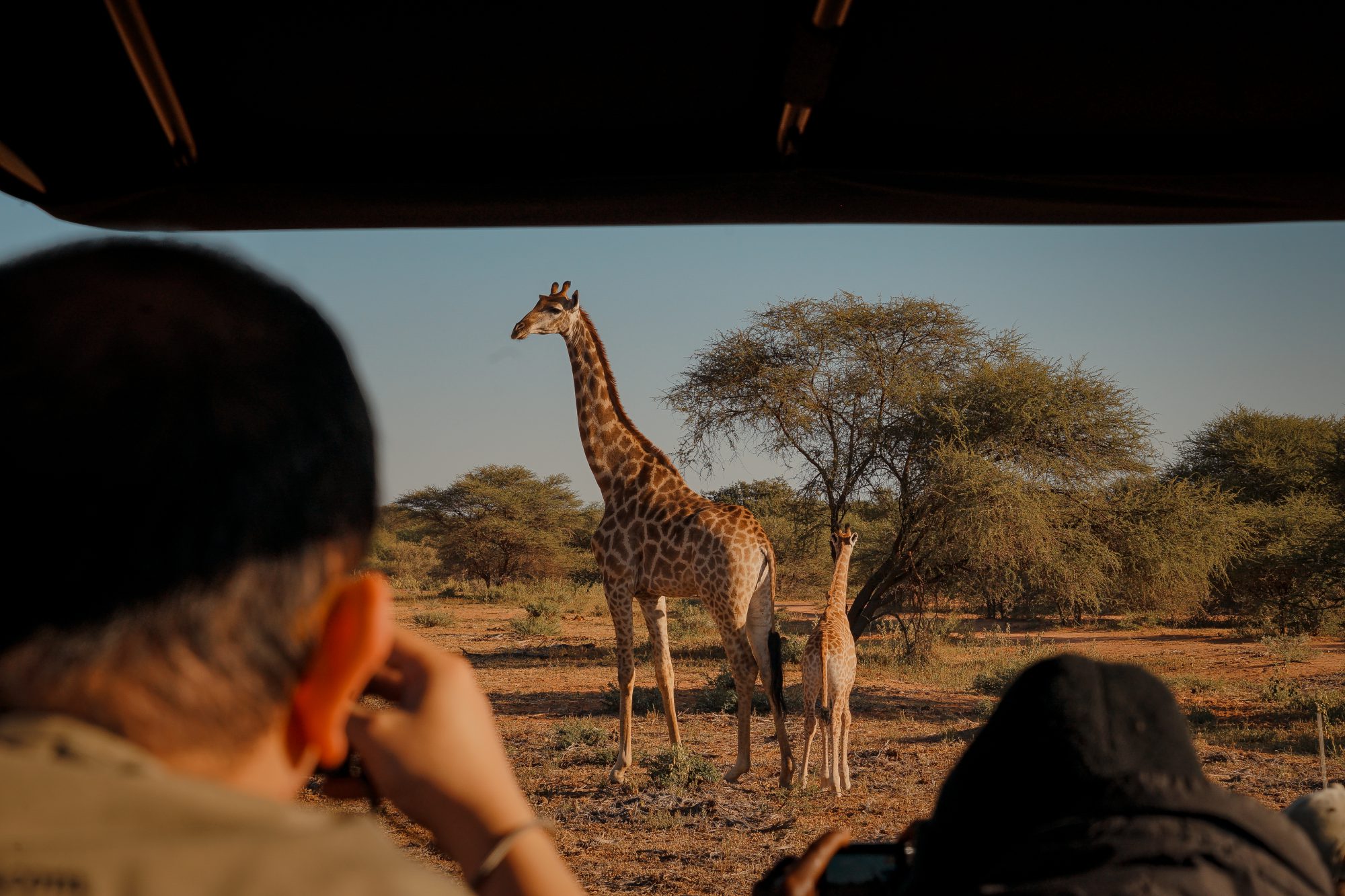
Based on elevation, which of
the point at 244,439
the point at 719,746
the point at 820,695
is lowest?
the point at 719,746

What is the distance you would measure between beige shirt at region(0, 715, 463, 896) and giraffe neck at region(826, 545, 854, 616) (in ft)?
16.8

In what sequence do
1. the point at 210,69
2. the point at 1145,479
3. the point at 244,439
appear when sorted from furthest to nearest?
1. the point at 1145,479
2. the point at 210,69
3. the point at 244,439

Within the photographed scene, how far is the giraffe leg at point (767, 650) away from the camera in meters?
5.49

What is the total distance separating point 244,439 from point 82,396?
73 mm

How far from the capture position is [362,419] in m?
0.55

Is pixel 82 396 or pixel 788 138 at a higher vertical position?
pixel 788 138

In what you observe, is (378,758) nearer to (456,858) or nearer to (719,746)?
(456,858)

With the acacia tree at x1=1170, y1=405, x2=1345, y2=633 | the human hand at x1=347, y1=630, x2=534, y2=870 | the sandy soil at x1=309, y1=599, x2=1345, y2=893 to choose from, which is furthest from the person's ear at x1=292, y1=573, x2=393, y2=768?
the acacia tree at x1=1170, y1=405, x2=1345, y2=633

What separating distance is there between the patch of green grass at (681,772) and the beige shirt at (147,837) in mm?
5332

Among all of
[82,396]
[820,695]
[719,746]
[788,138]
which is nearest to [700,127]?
[788,138]

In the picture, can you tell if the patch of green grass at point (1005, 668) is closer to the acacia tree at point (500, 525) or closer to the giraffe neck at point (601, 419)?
the giraffe neck at point (601, 419)

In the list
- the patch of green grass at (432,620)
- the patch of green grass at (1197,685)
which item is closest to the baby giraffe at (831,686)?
the patch of green grass at (1197,685)

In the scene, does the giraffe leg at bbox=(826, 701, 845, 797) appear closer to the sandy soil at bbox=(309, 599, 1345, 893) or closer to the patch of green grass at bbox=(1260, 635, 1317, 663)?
the sandy soil at bbox=(309, 599, 1345, 893)

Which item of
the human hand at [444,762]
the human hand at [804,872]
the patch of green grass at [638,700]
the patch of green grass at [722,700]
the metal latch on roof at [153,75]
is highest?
the metal latch on roof at [153,75]
